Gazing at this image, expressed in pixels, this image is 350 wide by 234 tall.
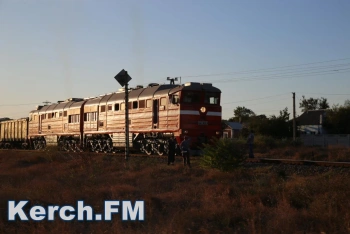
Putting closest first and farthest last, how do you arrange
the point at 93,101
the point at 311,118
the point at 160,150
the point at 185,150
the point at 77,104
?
the point at 185,150 < the point at 160,150 < the point at 93,101 < the point at 77,104 < the point at 311,118

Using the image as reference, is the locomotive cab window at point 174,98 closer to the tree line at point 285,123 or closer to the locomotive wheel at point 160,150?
the locomotive wheel at point 160,150

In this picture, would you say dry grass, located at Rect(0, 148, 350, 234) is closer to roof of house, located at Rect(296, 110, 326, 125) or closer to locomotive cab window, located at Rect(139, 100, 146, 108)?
locomotive cab window, located at Rect(139, 100, 146, 108)

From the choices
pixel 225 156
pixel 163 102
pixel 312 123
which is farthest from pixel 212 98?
pixel 312 123

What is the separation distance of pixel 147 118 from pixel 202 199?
14044 millimetres

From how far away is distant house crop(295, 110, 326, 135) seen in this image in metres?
66.8

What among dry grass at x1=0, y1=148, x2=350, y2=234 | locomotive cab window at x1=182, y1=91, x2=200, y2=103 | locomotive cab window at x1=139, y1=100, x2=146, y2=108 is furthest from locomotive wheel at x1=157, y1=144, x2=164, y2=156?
dry grass at x1=0, y1=148, x2=350, y2=234

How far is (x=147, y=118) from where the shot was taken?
2583 cm

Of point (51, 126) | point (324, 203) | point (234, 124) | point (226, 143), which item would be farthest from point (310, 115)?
point (324, 203)

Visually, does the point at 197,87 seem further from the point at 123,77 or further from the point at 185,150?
the point at 185,150

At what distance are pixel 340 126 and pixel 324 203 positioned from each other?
53.6 metres

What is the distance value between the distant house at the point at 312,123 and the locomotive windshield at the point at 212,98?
143ft

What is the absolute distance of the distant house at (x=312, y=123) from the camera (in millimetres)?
66838

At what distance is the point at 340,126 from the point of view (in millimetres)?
61031

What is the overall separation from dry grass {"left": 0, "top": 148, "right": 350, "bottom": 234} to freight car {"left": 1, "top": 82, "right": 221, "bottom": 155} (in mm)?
5554
